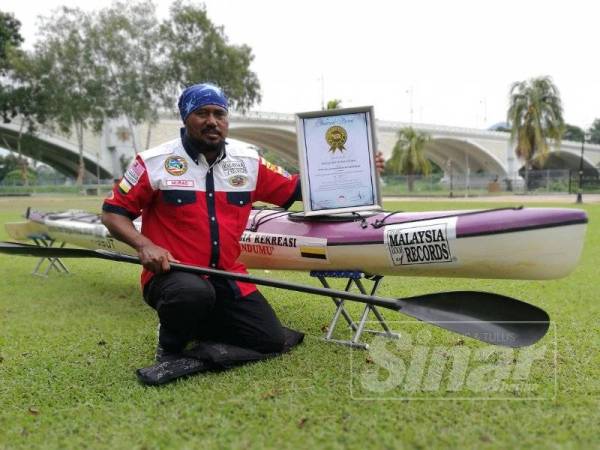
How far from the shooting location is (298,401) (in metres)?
2.69

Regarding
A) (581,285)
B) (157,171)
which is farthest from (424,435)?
(581,285)

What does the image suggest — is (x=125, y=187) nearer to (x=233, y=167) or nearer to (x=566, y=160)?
(x=233, y=167)

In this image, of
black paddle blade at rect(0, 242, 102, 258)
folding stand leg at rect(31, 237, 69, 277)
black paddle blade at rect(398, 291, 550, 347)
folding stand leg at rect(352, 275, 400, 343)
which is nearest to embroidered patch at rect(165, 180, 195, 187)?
black paddle blade at rect(0, 242, 102, 258)

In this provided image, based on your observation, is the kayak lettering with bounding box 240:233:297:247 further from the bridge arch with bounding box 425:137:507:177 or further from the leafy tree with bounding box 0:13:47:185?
the bridge arch with bounding box 425:137:507:177

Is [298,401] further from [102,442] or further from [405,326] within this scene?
[405,326]

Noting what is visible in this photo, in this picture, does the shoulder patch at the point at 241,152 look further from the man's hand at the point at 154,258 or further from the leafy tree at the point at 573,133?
the leafy tree at the point at 573,133

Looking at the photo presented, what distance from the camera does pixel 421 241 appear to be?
349 cm

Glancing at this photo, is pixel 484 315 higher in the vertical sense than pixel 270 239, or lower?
lower

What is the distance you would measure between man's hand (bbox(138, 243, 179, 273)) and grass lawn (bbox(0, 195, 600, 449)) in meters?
0.65

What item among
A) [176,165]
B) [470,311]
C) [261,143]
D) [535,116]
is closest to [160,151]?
[176,165]

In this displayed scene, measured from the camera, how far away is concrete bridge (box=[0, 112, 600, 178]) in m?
45.5

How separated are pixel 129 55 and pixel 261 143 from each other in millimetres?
28441

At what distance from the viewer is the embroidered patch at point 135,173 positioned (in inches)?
132

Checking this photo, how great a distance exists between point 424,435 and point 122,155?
1942 inches
